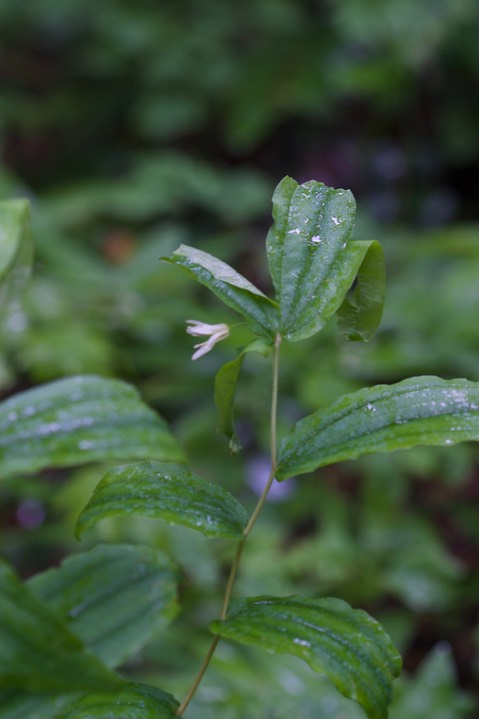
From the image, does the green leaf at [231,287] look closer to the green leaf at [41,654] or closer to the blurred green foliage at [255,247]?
the green leaf at [41,654]

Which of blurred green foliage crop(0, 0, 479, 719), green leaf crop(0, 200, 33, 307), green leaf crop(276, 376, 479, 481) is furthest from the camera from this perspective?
blurred green foliage crop(0, 0, 479, 719)

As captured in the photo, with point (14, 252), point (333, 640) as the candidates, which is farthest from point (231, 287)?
point (14, 252)

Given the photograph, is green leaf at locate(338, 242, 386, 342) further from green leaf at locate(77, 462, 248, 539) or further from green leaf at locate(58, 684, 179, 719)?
green leaf at locate(58, 684, 179, 719)

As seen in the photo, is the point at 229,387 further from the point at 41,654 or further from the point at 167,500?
the point at 41,654

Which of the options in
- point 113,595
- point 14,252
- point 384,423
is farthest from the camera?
point 14,252

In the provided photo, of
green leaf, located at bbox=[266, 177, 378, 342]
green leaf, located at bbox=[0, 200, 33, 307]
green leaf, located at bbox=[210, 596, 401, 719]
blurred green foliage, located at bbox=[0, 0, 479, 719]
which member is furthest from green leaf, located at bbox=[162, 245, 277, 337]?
blurred green foliage, located at bbox=[0, 0, 479, 719]

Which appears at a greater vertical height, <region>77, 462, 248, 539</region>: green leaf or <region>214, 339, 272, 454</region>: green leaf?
<region>214, 339, 272, 454</region>: green leaf
